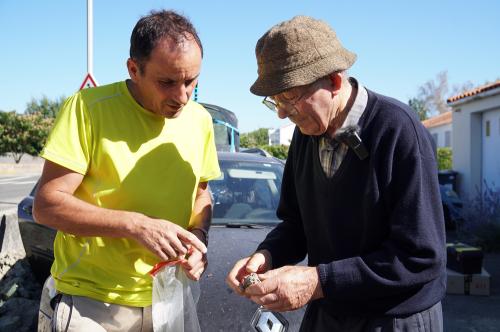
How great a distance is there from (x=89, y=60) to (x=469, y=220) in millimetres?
8241

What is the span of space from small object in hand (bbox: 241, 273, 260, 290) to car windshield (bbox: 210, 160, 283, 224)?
96.5 inches

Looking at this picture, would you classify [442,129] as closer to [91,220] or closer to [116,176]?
[116,176]

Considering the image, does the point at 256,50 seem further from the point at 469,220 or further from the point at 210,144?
the point at 469,220

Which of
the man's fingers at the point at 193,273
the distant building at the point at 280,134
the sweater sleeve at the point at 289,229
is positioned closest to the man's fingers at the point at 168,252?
the man's fingers at the point at 193,273

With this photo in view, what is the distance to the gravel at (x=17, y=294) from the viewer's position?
434cm

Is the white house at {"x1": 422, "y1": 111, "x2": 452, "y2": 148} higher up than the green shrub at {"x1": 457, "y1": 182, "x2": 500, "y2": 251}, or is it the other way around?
the green shrub at {"x1": 457, "y1": 182, "x2": 500, "y2": 251}

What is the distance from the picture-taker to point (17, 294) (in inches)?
198

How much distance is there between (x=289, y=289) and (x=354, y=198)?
0.37 m

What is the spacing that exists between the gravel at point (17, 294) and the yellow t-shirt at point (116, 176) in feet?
7.98

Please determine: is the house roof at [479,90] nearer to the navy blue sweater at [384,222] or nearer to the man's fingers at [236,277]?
the navy blue sweater at [384,222]

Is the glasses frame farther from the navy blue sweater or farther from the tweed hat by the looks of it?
the navy blue sweater

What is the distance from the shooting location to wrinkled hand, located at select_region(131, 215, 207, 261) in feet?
6.58

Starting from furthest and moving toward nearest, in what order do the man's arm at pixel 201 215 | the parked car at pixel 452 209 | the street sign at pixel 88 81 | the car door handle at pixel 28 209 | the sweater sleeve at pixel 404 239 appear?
the parked car at pixel 452 209
the street sign at pixel 88 81
the car door handle at pixel 28 209
the man's arm at pixel 201 215
the sweater sleeve at pixel 404 239

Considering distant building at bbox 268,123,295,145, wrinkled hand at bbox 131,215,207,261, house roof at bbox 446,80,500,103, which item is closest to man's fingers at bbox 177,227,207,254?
wrinkled hand at bbox 131,215,207,261
